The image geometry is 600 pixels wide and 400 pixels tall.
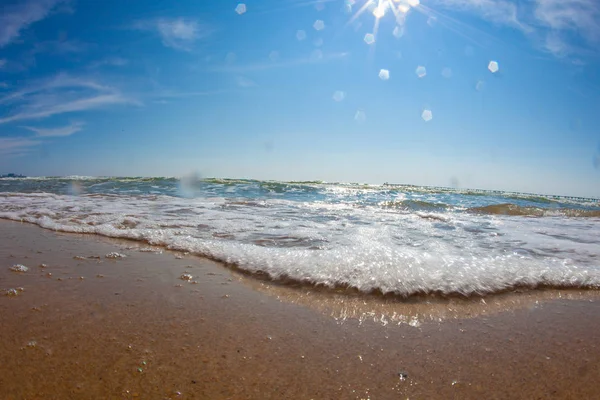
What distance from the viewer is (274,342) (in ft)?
5.92

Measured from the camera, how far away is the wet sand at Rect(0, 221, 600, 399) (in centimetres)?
142

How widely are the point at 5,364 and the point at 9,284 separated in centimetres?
137

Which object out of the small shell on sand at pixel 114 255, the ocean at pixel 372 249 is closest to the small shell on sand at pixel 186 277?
the ocean at pixel 372 249

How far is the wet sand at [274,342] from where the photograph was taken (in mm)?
1425

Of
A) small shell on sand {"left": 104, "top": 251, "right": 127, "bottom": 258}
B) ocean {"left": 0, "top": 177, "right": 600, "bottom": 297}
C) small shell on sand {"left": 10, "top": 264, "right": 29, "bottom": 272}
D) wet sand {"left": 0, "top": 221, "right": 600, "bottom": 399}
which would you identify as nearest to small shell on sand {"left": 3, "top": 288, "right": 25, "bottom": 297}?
wet sand {"left": 0, "top": 221, "right": 600, "bottom": 399}

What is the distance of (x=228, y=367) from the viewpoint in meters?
1.55

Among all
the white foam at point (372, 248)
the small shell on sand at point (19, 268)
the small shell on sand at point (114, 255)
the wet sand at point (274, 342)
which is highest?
the white foam at point (372, 248)

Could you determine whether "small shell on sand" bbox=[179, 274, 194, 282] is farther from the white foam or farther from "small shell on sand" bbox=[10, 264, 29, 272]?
"small shell on sand" bbox=[10, 264, 29, 272]

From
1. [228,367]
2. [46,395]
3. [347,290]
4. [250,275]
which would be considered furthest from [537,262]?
[46,395]

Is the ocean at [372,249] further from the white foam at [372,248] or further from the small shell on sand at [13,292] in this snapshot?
the small shell on sand at [13,292]

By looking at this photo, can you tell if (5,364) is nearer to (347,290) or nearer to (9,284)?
(9,284)

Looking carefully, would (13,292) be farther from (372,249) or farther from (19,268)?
(372,249)

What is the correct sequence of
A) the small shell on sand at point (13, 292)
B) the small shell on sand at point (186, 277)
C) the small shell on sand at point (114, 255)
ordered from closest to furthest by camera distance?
the small shell on sand at point (13, 292) → the small shell on sand at point (186, 277) → the small shell on sand at point (114, 255)

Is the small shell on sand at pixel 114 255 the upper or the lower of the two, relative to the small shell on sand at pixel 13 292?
upper
